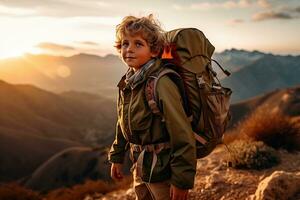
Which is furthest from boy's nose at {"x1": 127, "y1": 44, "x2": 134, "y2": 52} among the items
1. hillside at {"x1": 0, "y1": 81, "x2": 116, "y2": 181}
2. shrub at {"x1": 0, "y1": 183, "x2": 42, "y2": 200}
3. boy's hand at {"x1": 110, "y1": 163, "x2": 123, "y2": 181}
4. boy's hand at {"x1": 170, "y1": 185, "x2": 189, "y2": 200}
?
hillside at {"x1": 0, "y1": 81, "x2": 116, "y2": 181}

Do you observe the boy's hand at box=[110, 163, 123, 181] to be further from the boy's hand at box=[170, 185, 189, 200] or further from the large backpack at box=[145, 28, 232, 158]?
the boy's hand at box=[170, 185, 189, 200]

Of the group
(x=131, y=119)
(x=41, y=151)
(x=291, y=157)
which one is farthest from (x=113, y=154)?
(x=41, y=151)

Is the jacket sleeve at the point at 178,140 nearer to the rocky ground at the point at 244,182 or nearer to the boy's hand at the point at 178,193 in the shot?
the boy's hand at the point at 178,193

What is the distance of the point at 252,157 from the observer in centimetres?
750

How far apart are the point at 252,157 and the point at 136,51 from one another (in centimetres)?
534

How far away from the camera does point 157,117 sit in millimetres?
2781

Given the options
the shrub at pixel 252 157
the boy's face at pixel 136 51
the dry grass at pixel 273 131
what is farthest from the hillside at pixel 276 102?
the boy's face at pixel 136 51

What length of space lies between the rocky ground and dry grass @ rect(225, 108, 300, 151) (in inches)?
13.9

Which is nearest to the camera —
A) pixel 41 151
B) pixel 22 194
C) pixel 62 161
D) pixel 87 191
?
pixel 87 191

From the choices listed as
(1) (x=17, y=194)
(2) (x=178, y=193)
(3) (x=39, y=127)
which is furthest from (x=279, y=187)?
(3) (x=39, y=127)

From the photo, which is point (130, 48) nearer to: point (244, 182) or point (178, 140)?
point (178, 140)

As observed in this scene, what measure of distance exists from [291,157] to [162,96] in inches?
252

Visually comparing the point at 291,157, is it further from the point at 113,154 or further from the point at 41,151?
the point at 41,151

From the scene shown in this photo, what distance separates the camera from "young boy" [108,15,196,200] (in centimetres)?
262
